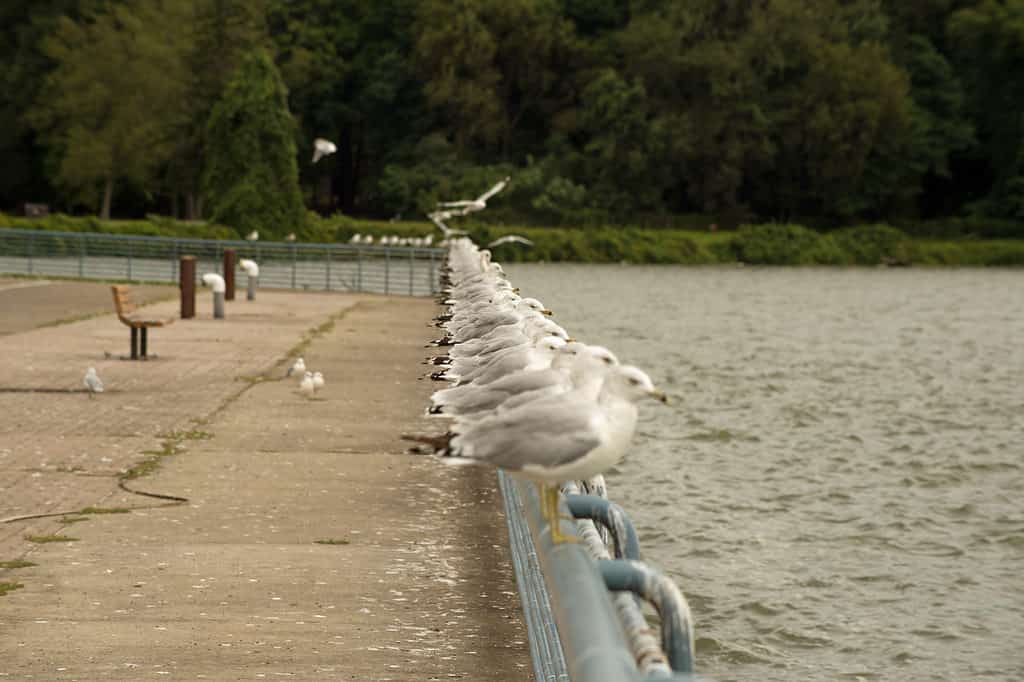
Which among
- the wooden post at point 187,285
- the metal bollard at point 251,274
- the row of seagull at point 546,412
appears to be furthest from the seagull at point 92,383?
the metal bollard at point 251,274

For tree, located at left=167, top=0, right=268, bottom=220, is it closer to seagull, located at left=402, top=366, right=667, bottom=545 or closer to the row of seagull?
the row of seagull

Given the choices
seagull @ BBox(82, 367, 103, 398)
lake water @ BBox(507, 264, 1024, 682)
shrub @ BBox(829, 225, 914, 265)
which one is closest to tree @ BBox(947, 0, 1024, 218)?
shrub @ BBox(829, 225, 914, 265)

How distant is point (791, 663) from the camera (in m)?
13.7

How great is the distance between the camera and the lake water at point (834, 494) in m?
14.5

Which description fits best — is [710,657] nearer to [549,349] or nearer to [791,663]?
[791,663]

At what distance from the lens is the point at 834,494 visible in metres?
22.0

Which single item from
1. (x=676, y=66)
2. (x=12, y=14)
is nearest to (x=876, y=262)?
(x=676, y=66)

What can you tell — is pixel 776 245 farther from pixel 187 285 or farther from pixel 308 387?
pixel 308 387

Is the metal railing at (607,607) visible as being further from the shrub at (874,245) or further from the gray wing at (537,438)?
the shrub at (874,245)

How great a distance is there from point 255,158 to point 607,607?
243 ft

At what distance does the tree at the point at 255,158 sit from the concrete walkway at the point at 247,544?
57.7 metres

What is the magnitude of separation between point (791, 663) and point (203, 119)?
262ft

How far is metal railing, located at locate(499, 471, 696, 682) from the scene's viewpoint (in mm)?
3922

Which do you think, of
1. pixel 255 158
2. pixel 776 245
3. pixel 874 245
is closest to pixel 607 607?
pixel 255 158
